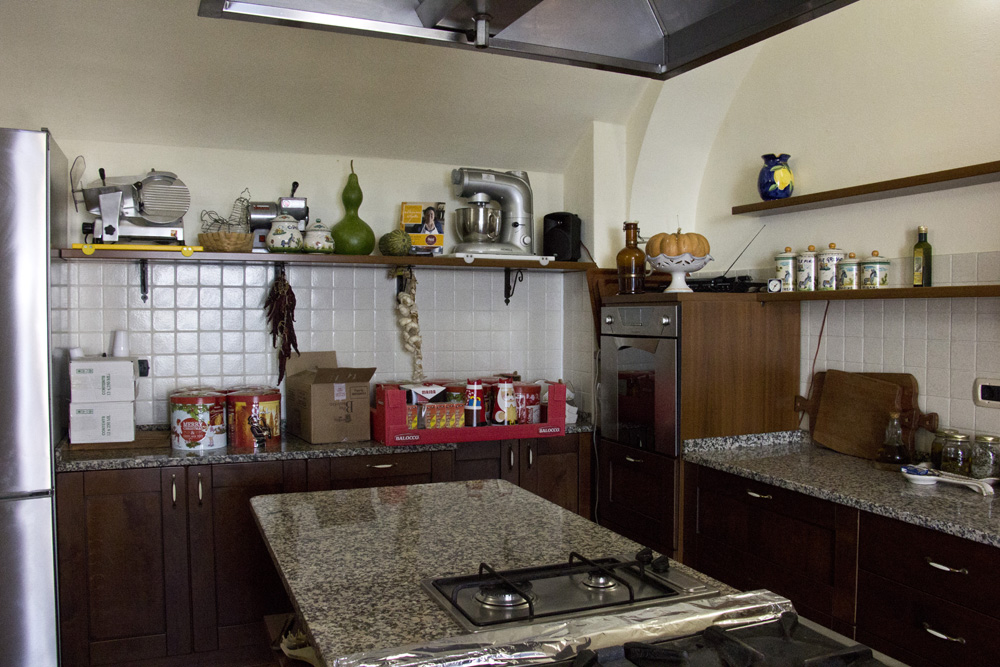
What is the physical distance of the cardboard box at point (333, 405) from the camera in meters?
3.15

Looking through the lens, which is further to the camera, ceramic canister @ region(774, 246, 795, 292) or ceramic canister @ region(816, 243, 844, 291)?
ceramic canister @ region(774, 246, 795, 292)

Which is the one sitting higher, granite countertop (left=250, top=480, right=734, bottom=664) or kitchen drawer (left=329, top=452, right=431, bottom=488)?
granite countertop (left=250, top=480, right=734, bottom=664)

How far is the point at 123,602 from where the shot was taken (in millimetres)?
2859

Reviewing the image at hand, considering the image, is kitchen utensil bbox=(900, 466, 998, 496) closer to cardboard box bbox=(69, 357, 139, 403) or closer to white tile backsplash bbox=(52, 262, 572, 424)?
white tile backsplash bbox=(52, 262, 572, 424)

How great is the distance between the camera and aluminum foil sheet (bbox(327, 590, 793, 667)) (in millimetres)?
1042

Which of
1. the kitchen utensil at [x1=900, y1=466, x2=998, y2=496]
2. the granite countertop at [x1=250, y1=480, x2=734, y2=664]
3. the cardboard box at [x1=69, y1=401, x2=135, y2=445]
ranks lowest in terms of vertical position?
the kitchen utensil at [x1=900, y1=466, x2=998, y2=496]

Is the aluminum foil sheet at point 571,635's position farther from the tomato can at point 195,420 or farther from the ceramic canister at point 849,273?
the tomato can at point 195,420

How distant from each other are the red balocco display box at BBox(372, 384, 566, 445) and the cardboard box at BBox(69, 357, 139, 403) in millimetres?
982

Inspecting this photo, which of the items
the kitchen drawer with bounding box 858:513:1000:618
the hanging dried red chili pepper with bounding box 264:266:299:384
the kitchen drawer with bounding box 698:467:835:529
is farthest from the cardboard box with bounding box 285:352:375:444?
the kitchen drawer with bounding box 858:513:1000:618

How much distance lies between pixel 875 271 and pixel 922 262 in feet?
0.55

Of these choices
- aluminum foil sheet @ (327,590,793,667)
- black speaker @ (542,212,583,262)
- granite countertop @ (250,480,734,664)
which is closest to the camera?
aluminum foil sheet @ (327,590,793,667)

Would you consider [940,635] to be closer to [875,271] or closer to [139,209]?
[875,271]

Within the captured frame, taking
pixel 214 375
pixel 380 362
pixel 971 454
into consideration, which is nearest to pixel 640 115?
pixel 380 362

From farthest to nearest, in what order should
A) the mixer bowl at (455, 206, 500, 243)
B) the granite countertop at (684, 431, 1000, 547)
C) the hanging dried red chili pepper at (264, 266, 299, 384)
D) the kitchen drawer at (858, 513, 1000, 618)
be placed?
the mixer bowl at (455, 206, 500, 243) → the hanging dried red chili pepper at (264, 266, 299, 384) → the granite countertop at (684, 431, 1000, 547) → the kitchen drawer at (858, 513, 1000, 618)
